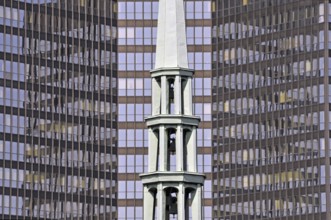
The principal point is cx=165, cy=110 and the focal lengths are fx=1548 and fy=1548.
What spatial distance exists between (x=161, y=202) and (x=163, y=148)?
2345 mm

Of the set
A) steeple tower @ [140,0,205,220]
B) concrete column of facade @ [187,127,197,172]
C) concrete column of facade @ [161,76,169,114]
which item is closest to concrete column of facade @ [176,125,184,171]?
steeple tower @ [140,0,205,220]

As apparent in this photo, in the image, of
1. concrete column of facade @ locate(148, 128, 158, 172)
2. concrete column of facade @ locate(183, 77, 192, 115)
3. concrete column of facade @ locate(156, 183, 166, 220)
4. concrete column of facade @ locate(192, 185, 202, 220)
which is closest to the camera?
concrete column of facade @ locate(156, 183, 166, 220)

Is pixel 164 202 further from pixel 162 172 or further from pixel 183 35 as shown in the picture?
pixel 183 35

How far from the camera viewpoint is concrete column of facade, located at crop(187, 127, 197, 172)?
60.1 m

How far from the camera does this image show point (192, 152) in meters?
60.6

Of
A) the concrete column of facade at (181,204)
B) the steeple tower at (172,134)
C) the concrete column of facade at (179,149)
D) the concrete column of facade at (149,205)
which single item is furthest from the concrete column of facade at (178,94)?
the concrete column of facade at (149,205)

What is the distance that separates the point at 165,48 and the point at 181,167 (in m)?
5.14

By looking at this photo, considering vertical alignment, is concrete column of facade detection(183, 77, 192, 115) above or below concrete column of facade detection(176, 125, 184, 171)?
above

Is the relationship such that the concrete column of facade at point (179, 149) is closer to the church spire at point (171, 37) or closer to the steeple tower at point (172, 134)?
the steeple tower at point (172, 134)

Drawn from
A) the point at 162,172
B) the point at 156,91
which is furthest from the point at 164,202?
the point at 156,91

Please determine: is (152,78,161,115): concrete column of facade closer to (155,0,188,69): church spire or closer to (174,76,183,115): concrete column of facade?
(155,0,188,69): church spire

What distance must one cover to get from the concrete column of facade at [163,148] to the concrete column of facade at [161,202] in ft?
2.62

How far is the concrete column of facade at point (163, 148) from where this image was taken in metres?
60.0

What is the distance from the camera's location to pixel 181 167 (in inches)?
2351
